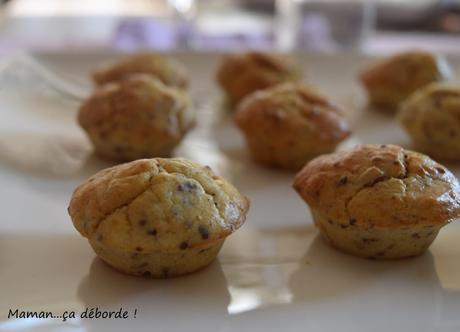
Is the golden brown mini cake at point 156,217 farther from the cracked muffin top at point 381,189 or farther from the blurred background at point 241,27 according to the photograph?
the blurred background at point 241,27

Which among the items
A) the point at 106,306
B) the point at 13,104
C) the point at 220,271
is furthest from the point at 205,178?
the point at 13,104

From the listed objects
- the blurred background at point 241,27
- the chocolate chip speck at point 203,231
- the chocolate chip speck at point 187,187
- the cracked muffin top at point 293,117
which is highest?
the chocolate chip speck at point 187,187

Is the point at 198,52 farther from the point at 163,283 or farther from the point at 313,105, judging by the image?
the point at 163,283

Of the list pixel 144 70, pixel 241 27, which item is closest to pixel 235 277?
pixel 144 70

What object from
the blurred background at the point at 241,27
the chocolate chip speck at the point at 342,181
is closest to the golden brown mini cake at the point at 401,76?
the blurred background at the point at 241,27

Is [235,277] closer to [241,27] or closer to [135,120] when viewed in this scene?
[135,120]

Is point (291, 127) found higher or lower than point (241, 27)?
higher
